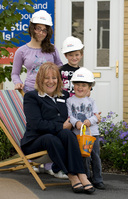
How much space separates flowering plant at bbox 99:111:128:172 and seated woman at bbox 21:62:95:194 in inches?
44.8

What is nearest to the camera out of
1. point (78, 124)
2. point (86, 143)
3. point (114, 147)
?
point (86, 143)

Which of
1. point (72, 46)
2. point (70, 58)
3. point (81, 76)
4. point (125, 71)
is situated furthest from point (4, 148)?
point (125, 71)

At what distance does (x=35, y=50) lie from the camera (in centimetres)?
470

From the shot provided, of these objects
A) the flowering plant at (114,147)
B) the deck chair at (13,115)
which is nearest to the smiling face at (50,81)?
the deck chair at (13,115)

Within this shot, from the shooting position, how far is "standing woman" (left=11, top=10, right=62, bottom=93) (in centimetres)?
459

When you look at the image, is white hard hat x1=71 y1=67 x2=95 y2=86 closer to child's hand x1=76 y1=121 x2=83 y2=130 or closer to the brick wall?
child's hand x1=76 y1=121 x2=83 y2=130

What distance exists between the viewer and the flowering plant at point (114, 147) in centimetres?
506

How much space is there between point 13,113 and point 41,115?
22.4 inches

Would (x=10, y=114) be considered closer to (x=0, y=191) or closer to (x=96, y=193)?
(x=0, y=191)

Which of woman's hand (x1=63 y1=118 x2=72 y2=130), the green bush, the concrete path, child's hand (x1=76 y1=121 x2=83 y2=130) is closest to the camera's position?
the concrete path

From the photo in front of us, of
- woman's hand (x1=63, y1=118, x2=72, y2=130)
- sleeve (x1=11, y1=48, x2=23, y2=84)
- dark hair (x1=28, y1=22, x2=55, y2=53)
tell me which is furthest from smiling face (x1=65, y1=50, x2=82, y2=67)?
woman's hand (x1=63, y1=118, x2=72, y2=130)

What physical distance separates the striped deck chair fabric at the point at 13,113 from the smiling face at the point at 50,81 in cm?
57

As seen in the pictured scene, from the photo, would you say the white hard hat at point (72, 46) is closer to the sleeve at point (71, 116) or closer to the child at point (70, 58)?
the child at point (70, 58)

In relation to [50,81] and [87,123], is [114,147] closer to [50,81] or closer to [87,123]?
[87,123]
